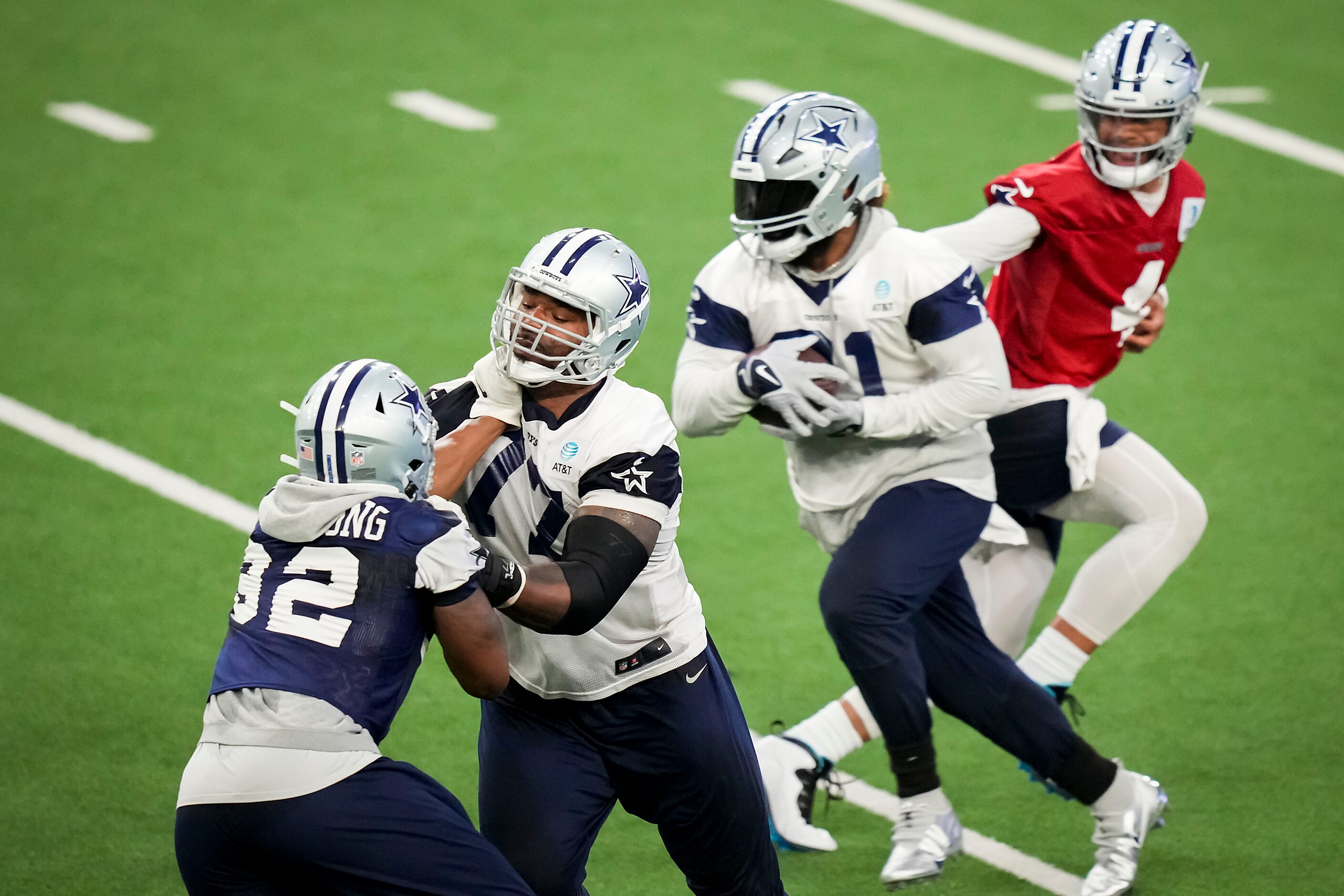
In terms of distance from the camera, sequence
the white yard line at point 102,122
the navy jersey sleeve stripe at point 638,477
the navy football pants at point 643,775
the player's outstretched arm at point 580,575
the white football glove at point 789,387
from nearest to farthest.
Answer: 1. the player's outstretched arm at point 580,575
2. the navy jersey sleeve stripe at point 638,477
3. the navy football pants at point 643,775
4. the white football glove at point 789,387
5. the white yard line at point 102,122

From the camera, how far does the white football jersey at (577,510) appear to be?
3.82 m

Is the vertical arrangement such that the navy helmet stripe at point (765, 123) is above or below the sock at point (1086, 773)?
above

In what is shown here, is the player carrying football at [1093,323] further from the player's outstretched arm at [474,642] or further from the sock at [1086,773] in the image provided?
the player's outstretched arm at [474,642]

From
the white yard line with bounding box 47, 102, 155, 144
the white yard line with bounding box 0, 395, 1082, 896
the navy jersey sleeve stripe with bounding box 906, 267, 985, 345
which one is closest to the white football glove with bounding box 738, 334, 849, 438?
the navy jersey sleeve stripe with bounding box 906, 267, 985, 345

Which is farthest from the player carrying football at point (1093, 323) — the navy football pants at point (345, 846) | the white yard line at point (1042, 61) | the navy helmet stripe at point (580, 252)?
the white yard line at point (1042, 61)

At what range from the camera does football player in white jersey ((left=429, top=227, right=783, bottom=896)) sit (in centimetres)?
382

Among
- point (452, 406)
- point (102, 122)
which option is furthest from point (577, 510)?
point (102, 122)

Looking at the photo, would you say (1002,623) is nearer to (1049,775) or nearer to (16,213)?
(1049,775)

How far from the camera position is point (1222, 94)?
35.0 feet

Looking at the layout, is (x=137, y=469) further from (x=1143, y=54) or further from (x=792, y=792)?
(x=1143, y=54)

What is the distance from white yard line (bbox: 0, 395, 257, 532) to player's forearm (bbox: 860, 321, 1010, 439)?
121 inches

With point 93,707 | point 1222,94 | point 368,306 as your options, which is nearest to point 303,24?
point 368,306

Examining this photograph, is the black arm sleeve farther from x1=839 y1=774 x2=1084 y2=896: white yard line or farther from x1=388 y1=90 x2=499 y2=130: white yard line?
x1=388 y1=90 x2=499 y2=130: white yard line

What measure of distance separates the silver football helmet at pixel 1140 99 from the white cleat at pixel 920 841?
1990mm
